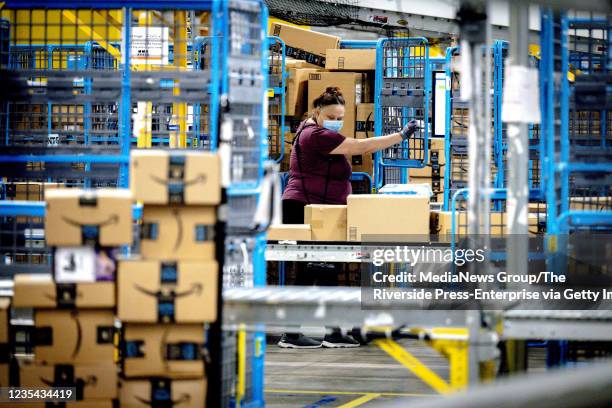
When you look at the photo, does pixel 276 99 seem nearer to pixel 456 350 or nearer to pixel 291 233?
pixel 291 233

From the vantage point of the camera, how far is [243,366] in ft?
20.9

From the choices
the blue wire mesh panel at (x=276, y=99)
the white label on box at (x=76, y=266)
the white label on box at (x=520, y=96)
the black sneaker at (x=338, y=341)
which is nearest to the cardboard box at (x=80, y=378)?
the white label on box at (x=76, y=266)

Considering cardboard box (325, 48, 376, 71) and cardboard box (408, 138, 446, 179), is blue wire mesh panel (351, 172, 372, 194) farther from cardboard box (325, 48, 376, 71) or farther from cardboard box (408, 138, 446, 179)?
cardboard box (325, 48, 376, 71)

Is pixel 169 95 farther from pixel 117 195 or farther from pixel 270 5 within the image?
pixel 270 5

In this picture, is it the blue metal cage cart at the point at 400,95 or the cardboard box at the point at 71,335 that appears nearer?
the cardboard box at the point at 71,335

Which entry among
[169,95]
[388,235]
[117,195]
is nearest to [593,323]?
[117,195]

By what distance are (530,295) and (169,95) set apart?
2.67m

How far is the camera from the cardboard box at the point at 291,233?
991 cm

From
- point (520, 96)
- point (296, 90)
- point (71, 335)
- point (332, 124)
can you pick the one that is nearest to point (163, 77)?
point (71, 335)

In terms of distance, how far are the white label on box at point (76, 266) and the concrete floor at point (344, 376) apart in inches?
90.6

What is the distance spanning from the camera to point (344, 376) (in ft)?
28.5

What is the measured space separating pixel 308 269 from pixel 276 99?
2686 millimetres

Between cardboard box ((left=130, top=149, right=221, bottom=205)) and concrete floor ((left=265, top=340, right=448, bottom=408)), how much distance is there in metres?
2.37

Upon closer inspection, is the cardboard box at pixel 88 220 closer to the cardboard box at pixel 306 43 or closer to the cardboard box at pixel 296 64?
the cardboard box at pixel 296 64
